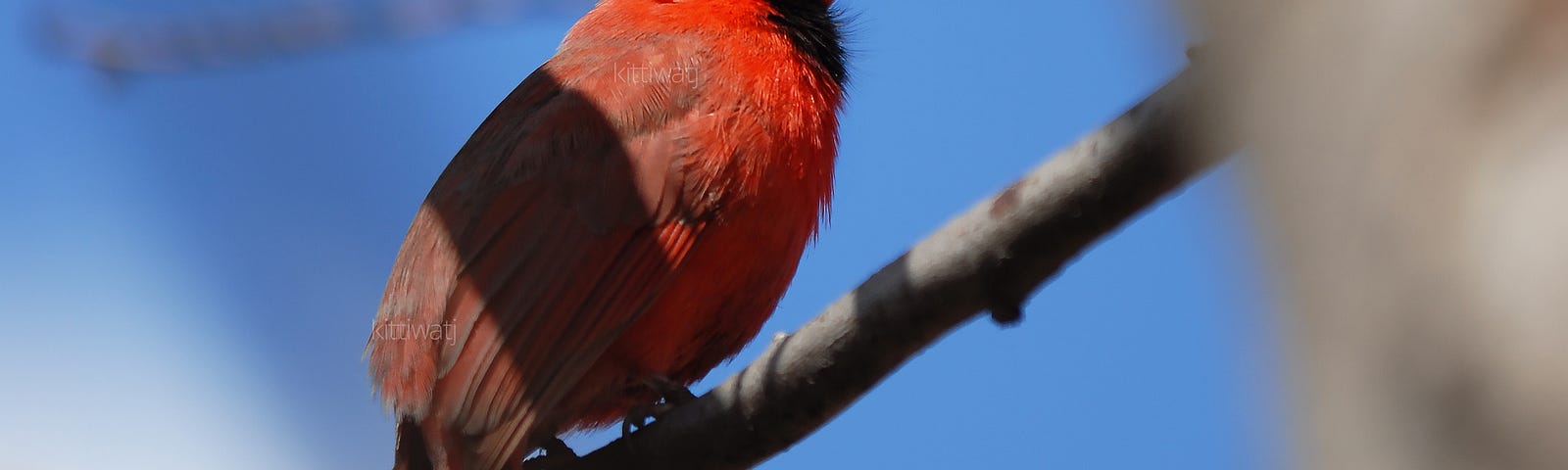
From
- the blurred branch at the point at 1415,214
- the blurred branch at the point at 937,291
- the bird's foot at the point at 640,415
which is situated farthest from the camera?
the bird's foot at the point at 640,415

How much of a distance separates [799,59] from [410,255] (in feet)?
4.05

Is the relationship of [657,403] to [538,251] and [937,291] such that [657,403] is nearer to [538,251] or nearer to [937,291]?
[538,251]

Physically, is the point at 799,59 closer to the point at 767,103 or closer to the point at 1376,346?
the point at 767,103

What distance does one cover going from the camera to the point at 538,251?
12.6 ft

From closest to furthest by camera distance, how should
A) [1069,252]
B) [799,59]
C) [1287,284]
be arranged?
[1287,284], [1069,252], [799,59]

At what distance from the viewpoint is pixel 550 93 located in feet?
14.3

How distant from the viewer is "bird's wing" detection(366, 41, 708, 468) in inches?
141

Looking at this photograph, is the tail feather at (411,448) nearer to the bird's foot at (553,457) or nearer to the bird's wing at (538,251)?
the bird's wing at (538,251)

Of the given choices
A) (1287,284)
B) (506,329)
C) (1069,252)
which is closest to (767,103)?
(506,329)

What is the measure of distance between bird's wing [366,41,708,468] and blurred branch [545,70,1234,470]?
0.31 m

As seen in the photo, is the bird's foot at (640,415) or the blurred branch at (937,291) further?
the bird's foot at (640,415)

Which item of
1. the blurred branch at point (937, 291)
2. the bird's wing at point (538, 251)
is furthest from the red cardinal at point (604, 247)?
the blurred branch at point (937, 291)

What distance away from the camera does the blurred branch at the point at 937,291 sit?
2.49m

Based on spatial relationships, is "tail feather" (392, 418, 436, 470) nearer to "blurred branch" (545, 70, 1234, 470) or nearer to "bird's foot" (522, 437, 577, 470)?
"bird's foot" (522, 437, 577, 470)
